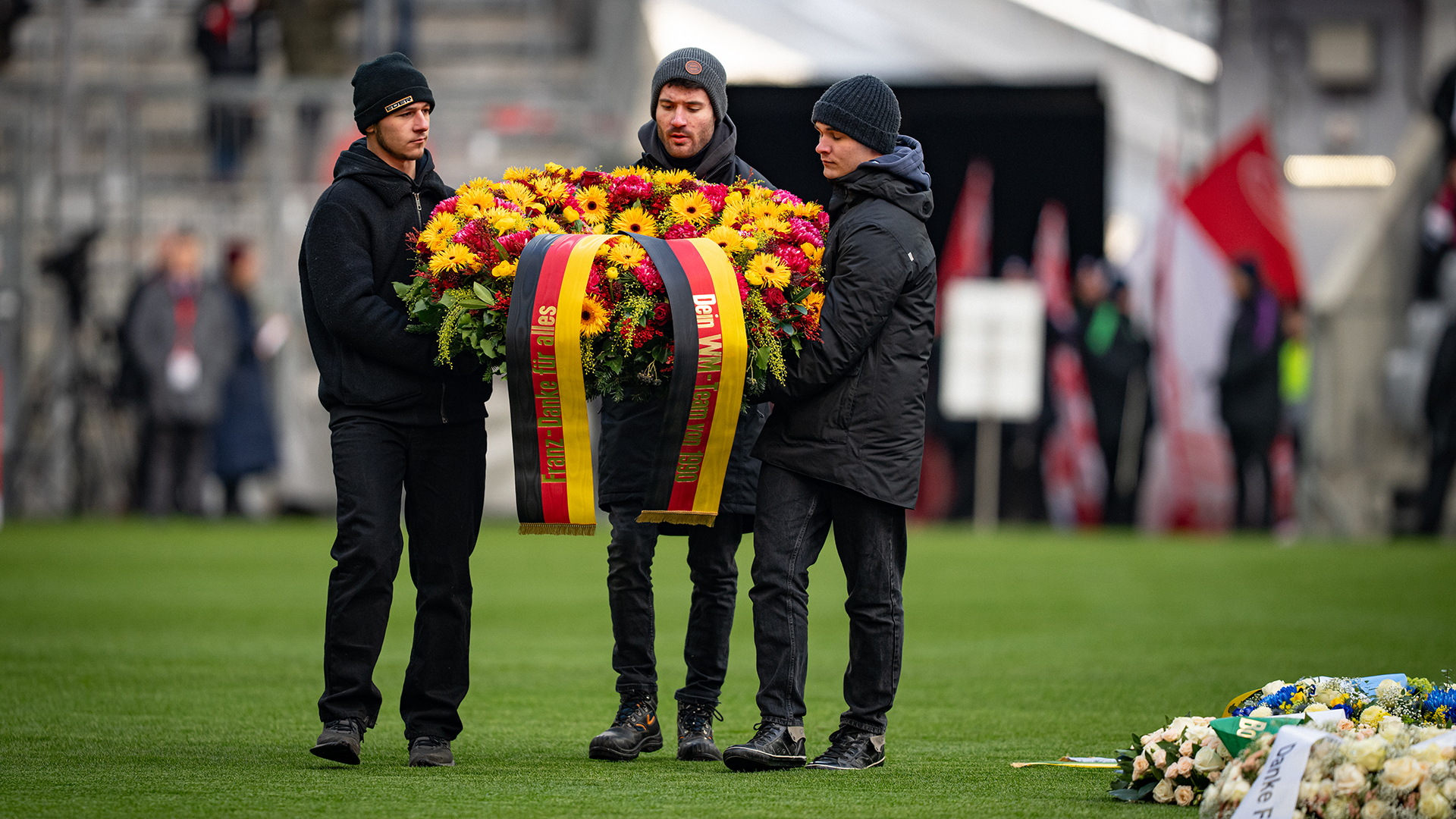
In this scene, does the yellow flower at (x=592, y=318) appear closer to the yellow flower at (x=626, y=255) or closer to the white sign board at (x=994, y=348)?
the yellow flower at (x=626, y=255)

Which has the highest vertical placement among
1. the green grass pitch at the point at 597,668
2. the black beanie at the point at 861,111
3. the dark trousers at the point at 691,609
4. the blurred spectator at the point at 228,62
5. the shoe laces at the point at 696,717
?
the blurred spectator at the point at 228,62

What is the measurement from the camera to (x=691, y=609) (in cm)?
588

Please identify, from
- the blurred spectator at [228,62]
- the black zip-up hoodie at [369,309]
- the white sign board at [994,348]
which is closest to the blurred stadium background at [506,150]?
the blurred spectator at [228,62]

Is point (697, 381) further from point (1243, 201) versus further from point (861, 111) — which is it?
point (1243, 201)

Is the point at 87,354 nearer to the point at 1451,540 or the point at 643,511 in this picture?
the point at 1451,540

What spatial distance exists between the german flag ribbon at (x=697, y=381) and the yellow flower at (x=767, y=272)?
0.07 meters

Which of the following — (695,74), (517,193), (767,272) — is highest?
(695,74)

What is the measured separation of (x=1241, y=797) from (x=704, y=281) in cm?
197

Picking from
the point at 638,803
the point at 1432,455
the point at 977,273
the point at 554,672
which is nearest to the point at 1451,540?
the point at 1432,455

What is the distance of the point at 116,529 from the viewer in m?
16.4

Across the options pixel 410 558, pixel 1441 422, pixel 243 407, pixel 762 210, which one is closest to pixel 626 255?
pixel 762 210

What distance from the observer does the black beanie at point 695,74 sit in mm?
5809

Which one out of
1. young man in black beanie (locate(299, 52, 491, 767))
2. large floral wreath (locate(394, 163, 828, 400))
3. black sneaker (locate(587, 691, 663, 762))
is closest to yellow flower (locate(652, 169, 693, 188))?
large floral wreath (locate(394, 163, 828, 400))

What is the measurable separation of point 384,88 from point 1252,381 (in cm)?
1302
